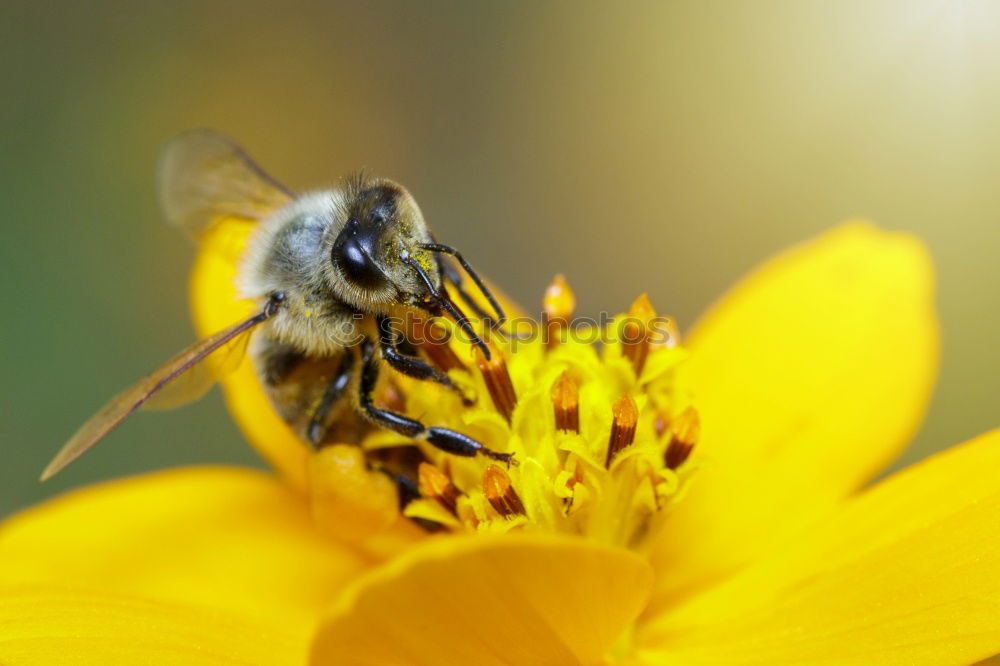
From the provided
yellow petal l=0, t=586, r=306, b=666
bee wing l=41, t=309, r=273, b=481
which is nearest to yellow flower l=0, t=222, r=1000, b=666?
yellow petal l=0, t=586, r=306, b=666

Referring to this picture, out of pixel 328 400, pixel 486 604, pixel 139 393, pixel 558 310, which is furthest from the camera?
pixel 558 310

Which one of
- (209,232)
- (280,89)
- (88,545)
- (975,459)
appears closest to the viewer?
(975,459)

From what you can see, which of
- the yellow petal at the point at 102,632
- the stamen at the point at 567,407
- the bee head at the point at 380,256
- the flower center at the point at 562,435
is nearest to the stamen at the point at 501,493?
the flower center at the point at 562,435

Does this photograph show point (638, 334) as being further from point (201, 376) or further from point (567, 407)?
point (201, 376)

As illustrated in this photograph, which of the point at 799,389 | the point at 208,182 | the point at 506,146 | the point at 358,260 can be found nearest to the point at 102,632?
the point at 358,260

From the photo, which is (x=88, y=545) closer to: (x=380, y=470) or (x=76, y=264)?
(x=380, y=470)

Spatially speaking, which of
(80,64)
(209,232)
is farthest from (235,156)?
(80,64)

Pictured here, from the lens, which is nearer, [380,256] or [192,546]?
[380,256]
